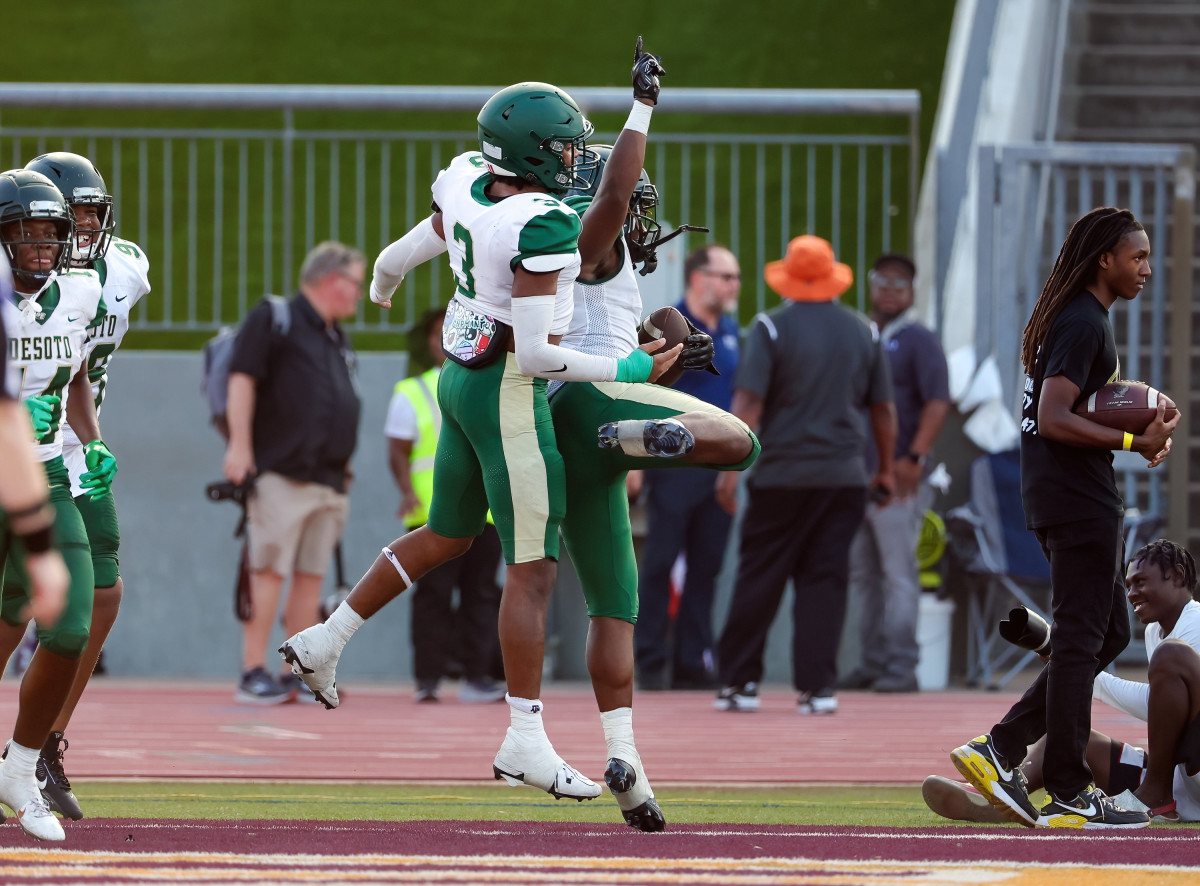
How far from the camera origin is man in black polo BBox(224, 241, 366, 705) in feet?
33.1

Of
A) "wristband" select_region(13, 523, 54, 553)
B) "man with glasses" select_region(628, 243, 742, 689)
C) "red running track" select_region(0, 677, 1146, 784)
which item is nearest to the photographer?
"wristband" select_region(13, 523, 54, 553)

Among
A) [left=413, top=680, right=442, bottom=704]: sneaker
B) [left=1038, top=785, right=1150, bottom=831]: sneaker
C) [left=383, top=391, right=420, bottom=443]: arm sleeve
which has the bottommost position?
[left=413, top=680, right=442, bottom=704]: sneaker

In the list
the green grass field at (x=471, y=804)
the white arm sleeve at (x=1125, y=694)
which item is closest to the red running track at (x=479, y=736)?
the green grass field at (x=471, y=804)

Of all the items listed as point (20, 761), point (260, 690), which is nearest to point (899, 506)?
point (260, 690)

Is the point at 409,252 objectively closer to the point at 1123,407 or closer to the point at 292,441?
the point at 1123,407

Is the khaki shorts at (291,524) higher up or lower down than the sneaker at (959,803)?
lower down

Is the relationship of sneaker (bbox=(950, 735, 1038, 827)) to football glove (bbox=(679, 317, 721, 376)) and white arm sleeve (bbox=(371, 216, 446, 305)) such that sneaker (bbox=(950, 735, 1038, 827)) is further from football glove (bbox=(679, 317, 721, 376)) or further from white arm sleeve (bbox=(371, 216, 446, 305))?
white arm sleeve (bbox=(371, 216, 446, 305))

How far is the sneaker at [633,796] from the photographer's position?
514 centimetres

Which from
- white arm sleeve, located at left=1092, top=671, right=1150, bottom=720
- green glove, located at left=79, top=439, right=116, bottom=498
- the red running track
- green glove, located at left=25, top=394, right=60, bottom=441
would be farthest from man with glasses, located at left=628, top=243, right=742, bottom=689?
green glove, located at left=25, top=394, right=60, bottom=441

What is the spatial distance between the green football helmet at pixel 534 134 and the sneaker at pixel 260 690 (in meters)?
5.12

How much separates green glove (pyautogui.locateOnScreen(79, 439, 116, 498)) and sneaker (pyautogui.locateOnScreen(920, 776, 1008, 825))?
2488mm

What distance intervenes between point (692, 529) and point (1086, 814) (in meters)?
5.44

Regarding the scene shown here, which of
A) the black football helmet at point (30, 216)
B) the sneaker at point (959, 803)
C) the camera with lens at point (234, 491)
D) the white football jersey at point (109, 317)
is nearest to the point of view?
the black football helmet at point (30, 216)

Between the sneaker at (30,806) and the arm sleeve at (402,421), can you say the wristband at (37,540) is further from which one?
the arm sleeve at (402,421)
